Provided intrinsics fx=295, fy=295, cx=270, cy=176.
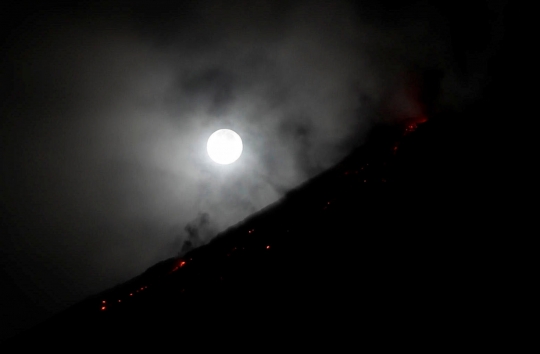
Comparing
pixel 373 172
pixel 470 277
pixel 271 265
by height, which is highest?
pixel 373 172

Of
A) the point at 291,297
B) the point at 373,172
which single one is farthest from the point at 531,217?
the point at 291,297

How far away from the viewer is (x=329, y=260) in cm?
527

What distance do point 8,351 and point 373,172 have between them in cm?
986

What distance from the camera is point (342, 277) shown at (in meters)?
4.87

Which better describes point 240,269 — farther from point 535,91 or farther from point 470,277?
point 535,91

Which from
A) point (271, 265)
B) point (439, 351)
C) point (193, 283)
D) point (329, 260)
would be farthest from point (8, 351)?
point (439, 351)

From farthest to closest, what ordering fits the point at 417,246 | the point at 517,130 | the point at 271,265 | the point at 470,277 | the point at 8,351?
the point at 8,351, the point at 517,130, the point at 271,265, the point at 417,246, the point at 470,277

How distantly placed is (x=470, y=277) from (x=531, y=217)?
136 cm

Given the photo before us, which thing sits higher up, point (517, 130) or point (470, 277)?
point (517, 130)

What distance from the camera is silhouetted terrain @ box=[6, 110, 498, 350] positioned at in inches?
166

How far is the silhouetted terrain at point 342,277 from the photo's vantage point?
4.21 meters

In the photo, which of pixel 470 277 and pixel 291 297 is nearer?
pixel 470 277

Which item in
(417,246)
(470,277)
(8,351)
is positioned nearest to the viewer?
(470,277)

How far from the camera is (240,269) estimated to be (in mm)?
5965
